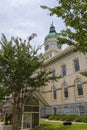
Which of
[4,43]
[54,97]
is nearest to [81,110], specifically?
[54,97]

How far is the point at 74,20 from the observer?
985cm

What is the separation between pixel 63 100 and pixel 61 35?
2550 centimetres

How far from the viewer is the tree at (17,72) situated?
67.9ft

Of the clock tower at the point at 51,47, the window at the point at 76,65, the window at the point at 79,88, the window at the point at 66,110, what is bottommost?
the window at the point at 66,110

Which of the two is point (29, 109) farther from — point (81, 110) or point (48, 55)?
point (48, 55)

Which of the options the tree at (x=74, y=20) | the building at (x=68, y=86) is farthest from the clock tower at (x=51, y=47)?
the tree at (x=74, y=20)

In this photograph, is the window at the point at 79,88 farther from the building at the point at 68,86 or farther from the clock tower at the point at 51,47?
the clock tower at the point at 51,47

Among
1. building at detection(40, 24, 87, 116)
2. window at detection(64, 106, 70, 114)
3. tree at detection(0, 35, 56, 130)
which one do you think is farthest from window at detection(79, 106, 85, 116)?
tree at detection(0, 35, 56, 130)

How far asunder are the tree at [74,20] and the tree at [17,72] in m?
11.1

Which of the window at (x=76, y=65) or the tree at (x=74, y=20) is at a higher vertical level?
the window at (x=76, y=65)

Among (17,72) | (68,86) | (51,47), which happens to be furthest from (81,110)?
(51,47)

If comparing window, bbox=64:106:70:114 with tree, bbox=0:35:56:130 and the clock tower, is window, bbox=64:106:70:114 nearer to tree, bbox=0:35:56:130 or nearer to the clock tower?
Result: tree, bbox=0:35:56:130

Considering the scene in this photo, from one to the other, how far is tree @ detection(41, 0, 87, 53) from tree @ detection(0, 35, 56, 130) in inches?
436

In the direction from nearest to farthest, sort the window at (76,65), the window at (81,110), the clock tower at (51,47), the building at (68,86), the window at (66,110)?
the window at (81,110), the building at (68,86), the window at (76,65), the window at (66,110), the clock tower at (51,47)
